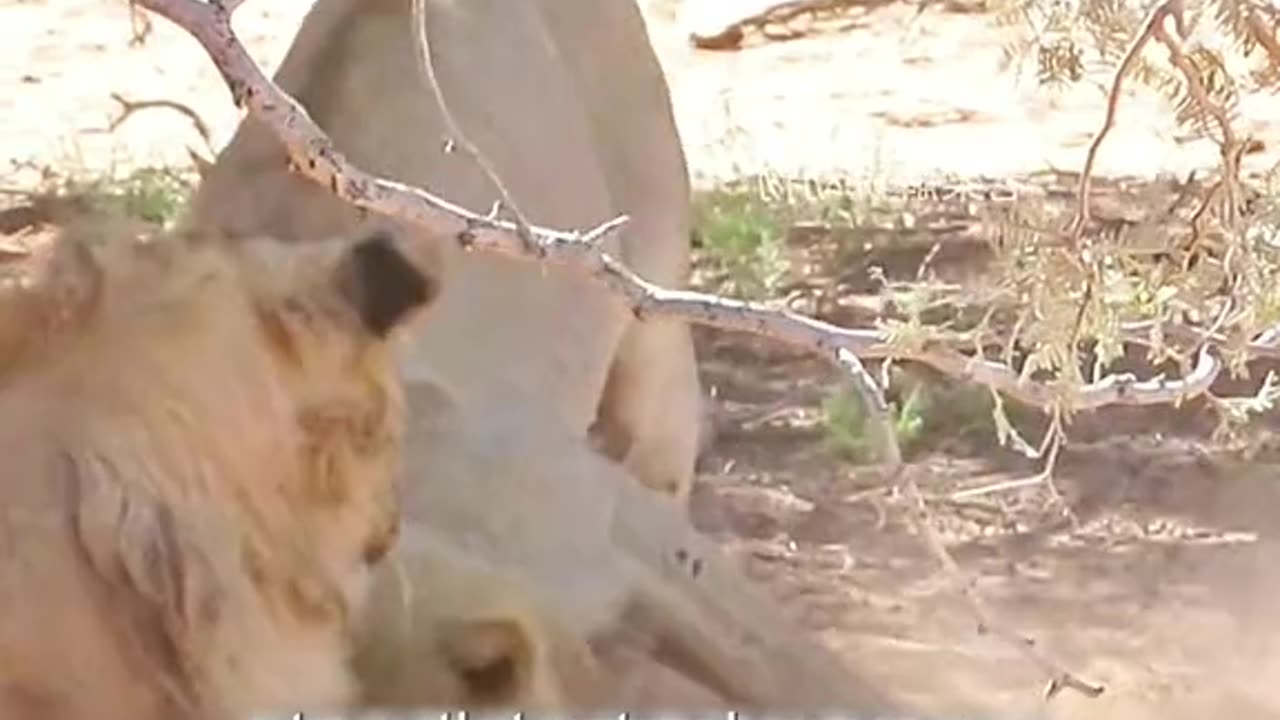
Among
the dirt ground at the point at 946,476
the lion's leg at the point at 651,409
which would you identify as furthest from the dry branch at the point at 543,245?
the lion's leg at the point at 651,409

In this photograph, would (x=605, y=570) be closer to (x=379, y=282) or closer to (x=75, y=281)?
(x=379, y=282)

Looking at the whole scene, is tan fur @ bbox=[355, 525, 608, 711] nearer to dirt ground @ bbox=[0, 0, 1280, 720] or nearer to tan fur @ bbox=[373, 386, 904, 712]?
tan fur @ bbox=[373, 386, 904, 712]

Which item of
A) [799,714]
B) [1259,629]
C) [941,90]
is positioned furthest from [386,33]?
[941,90]

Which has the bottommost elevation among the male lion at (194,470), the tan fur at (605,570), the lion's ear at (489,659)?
the tan fur at (605,570)

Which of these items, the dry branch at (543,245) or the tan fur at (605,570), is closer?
the dry branch at (543,245)

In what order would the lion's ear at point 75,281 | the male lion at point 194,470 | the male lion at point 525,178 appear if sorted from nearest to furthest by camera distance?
the male lion at point 194,470
the lion's ear at point 75,281
the male lion at point 525,178

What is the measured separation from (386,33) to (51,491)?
1.33 metres

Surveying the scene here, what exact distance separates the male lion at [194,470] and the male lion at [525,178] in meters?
0.32

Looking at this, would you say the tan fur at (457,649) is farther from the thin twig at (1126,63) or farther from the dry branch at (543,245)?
the thin twig at (1126,63)

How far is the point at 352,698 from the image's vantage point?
217cm

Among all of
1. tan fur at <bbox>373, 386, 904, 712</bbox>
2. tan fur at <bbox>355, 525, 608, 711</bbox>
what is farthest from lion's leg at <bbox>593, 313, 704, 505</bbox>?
tan fur at <bbox>355, 525, 608, 711</bbox>

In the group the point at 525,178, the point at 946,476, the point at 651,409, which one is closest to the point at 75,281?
the point at 525,178

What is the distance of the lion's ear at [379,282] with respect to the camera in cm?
215

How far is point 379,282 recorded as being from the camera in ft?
7.08
